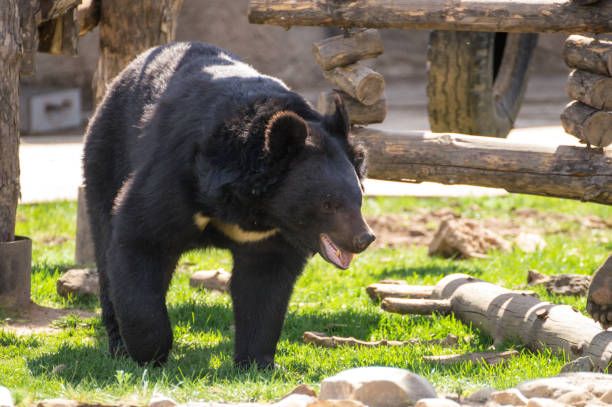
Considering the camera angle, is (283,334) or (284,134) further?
(283,334)

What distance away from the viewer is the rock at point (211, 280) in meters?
6.72

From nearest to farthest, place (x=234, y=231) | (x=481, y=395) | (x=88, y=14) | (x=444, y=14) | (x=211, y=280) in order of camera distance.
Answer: (x=481, y=395), (x=234, y=231), (x=444, y=14), (x=211, y=280), (x=88, y=14)

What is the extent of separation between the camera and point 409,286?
6.35 metres

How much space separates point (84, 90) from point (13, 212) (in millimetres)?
10454

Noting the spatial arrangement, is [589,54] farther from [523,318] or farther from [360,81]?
[523,318]

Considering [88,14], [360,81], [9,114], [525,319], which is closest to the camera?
[525,319]

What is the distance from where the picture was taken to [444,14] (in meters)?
6.11

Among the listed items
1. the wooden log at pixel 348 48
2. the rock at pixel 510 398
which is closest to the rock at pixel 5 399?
the rock at pixel 510 398

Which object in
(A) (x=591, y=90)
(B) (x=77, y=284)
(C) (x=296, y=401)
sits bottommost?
(B) (x=77, y=284)

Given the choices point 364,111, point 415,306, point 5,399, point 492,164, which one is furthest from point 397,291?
point 5,399

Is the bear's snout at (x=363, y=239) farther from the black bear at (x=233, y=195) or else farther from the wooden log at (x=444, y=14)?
the wooden log at (x=444, y=14)

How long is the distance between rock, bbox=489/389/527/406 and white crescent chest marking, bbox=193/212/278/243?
A: 1573 mm

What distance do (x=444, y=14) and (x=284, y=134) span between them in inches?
94.6

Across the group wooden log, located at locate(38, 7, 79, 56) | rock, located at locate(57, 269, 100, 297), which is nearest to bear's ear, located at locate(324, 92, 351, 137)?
rock, located at locate(57, 269, 100, 297)
